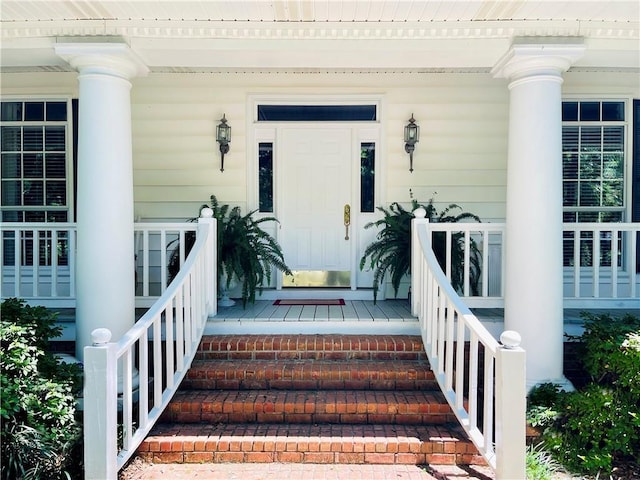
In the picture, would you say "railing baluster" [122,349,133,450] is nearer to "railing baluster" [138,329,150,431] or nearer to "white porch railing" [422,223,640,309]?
"railing baluster" [138,329,150,431]

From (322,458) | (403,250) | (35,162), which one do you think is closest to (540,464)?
(322,458)

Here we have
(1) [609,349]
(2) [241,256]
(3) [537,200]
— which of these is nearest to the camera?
(1) [609,349]

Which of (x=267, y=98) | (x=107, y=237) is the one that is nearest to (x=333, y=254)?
(x=267, y=98)

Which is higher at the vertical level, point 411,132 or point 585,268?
point 411,132

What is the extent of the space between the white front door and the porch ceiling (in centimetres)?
147

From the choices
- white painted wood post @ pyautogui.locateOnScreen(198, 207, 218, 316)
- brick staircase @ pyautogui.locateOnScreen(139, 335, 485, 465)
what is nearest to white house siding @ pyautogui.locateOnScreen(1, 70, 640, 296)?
white painted wood post @ pyautogui.locateOnScreen(198, 207, 218, 316)

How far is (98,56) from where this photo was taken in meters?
3.42

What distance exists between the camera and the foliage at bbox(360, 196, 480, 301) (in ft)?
14.9

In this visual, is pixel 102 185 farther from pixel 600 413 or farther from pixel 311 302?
pixel 600 413

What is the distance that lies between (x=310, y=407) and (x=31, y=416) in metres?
1.72

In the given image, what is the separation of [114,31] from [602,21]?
139 inches

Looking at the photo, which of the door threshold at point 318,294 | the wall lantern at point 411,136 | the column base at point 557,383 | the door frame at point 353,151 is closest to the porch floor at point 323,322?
the column base at point 557,383

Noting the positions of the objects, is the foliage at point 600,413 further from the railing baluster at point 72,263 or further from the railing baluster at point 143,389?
the railing baluster at point 72,263

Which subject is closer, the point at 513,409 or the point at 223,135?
the point at 513,409
